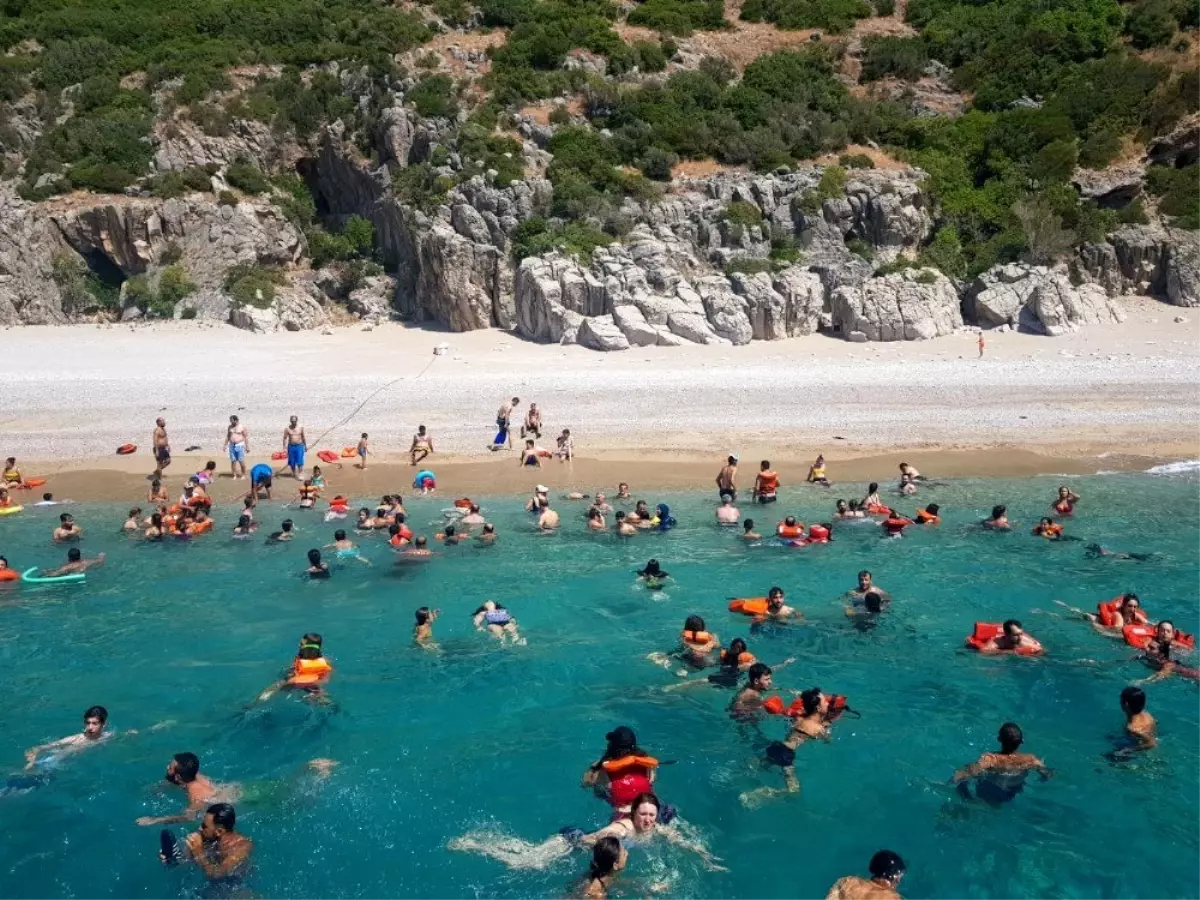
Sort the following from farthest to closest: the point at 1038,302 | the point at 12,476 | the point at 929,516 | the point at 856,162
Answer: the point at 856,162
the point at 1038,302
the point at 12,476
the point at 929,516

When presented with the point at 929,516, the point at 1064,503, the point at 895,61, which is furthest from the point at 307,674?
the point at 895,61

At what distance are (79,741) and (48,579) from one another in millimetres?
5145

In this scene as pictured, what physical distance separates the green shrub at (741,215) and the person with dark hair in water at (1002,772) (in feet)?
79.0

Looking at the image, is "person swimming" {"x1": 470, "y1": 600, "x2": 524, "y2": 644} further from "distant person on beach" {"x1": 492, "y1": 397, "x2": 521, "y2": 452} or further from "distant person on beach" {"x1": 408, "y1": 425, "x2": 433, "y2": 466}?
"distant person on beach" {"x1": 492, "y1": 397, "x2": 521, "y2": 452}

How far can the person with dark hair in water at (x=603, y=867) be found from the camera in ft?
19.3

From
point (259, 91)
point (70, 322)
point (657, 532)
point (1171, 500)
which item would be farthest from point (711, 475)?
point (259, 91)

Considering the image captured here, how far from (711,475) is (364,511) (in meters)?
6.53

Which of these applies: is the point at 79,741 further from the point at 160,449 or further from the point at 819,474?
the point at 819,474

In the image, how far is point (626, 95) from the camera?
3594cm

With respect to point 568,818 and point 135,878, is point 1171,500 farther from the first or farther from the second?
point 135,878

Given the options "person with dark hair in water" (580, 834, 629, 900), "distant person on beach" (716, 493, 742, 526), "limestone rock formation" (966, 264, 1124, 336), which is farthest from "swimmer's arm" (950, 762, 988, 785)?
"limestone rock formation" (966, 264, 1124, 336)

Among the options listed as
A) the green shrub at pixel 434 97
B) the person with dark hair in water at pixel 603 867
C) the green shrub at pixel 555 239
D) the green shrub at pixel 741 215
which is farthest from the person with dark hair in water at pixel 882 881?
the green shrub at pixel 434 97

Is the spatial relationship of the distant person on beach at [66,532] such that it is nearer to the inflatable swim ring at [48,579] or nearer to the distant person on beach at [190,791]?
the inflatable swim ring at [48,579]

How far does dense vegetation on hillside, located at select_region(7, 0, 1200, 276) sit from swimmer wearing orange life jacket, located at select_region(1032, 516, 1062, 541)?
17612 mm
